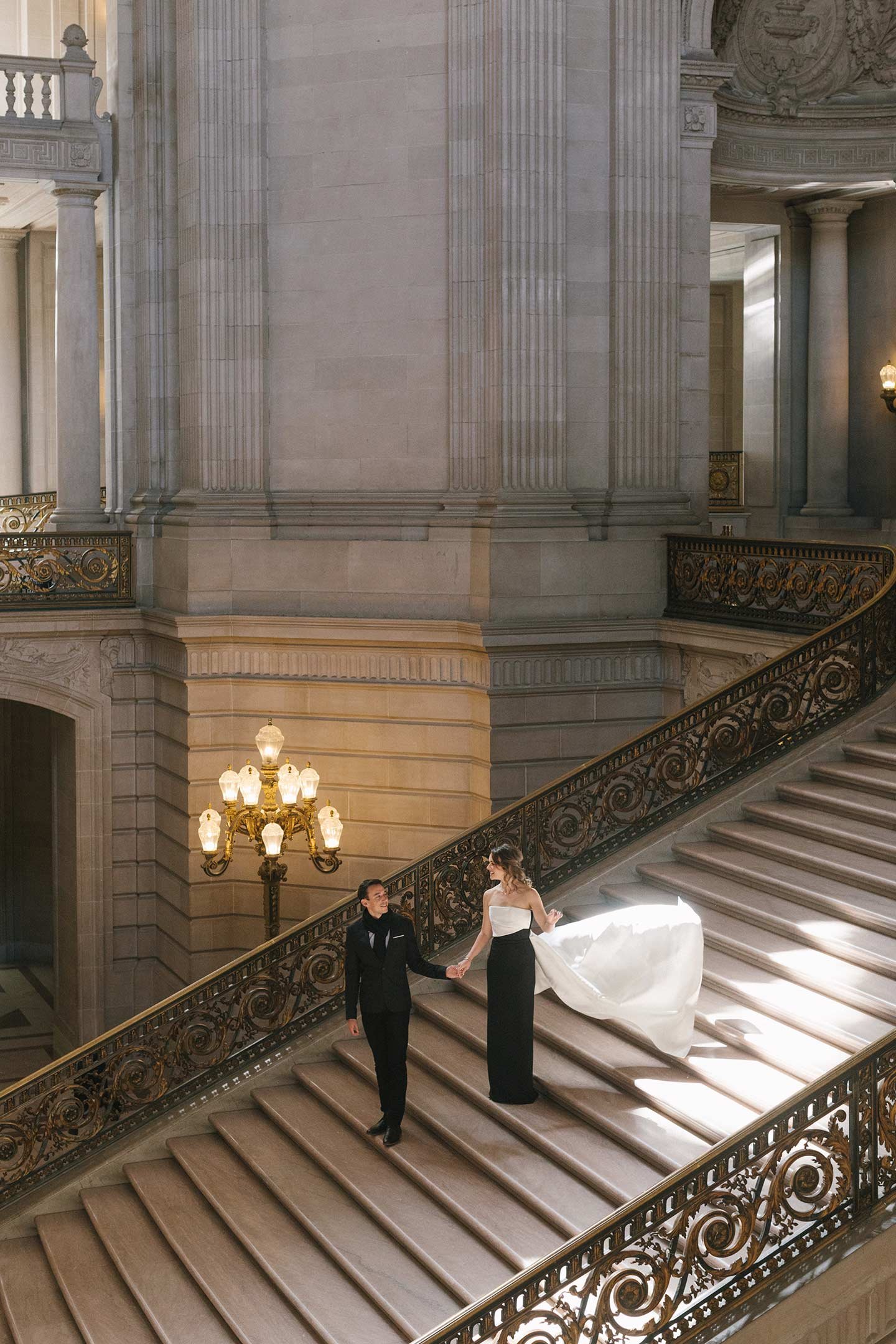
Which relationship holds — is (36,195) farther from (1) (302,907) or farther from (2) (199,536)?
(1) (302,907)

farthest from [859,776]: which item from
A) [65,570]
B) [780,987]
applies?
[65,570]

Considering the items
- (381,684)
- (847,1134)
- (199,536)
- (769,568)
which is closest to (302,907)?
(381,684)

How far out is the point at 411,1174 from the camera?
8.20m

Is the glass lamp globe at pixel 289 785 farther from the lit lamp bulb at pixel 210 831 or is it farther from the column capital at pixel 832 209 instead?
the column capital at pixel 832 209

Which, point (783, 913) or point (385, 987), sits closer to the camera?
point (385, 987)

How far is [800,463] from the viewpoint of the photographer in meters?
17.9

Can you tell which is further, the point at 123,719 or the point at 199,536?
the point at 123,719

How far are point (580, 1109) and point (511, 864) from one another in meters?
1.30

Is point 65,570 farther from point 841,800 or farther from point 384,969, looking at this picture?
point 841,800

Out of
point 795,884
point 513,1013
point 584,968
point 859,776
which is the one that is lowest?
point 513,1013

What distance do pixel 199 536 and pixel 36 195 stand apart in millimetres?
5861

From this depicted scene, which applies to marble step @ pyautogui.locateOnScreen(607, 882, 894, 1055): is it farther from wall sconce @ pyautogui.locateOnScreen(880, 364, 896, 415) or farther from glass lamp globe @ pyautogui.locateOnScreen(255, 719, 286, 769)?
wall sconce @ pyautogui.locateOnScreen(880, 364, 896, 415)

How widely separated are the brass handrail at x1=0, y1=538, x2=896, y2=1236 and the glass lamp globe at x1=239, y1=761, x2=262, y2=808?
1.55 m

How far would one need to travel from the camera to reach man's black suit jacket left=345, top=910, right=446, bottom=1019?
852 centimetres
